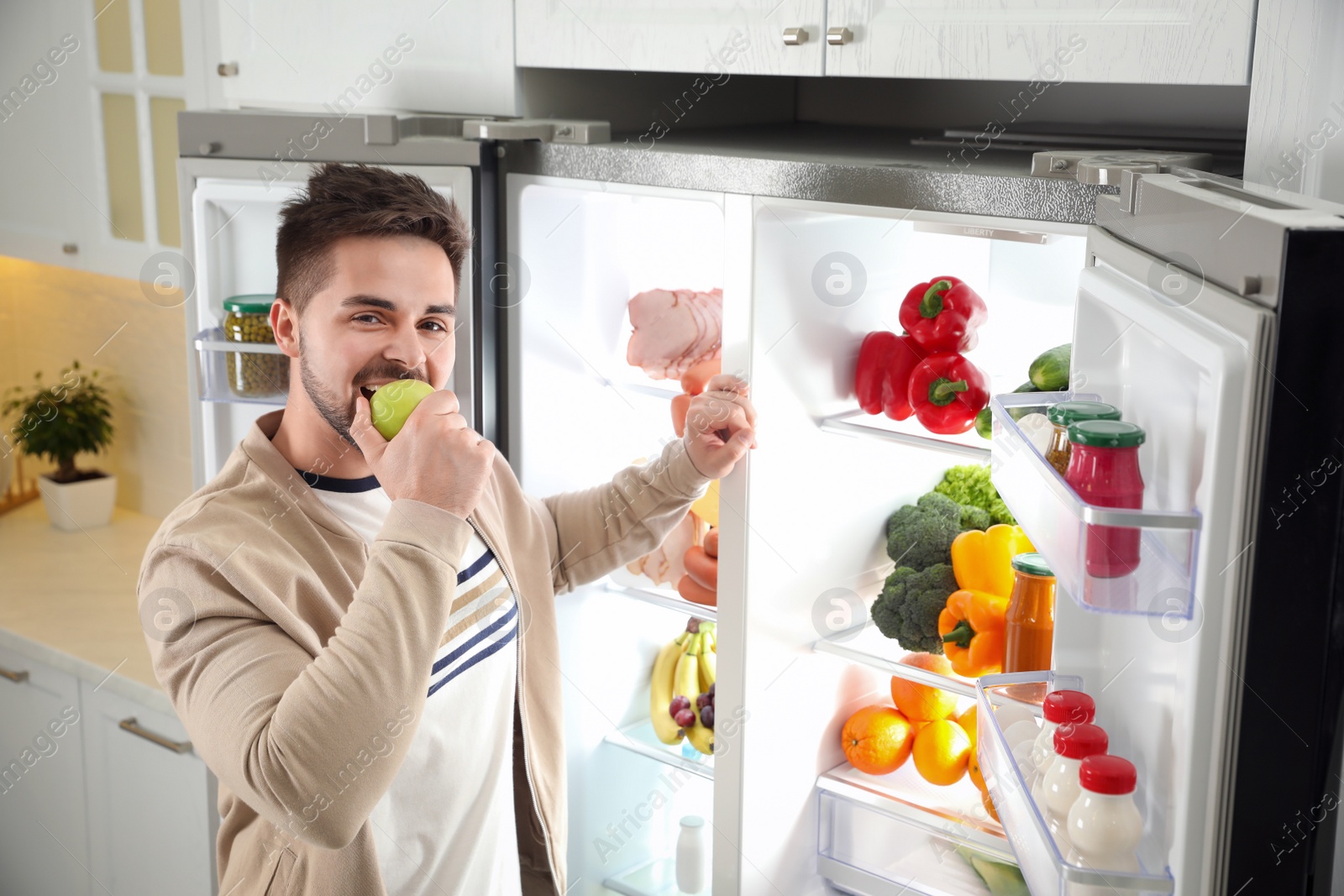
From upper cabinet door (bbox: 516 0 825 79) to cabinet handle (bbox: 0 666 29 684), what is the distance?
1.74 m

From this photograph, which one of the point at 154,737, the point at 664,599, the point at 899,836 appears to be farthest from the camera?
the point at 154,737

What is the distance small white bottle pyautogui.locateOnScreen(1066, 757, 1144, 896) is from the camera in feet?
2.71

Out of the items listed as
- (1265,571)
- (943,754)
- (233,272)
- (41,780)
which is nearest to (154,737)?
(41,780)

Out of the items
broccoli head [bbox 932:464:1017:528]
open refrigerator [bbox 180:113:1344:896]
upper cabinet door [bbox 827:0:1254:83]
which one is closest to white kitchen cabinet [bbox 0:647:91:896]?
open refrigerator [bbox 180:113:1344:896]

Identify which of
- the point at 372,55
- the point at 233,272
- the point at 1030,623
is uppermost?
the point at 372,55

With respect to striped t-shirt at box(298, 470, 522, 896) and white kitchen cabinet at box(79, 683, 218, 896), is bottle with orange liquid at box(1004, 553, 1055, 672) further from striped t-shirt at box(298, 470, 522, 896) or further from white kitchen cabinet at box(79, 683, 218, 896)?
white kitchen cabinet at box(79, 683, 218, 896)

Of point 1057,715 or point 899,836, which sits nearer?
point 1057,715

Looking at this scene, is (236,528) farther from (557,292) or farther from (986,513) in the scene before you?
(986,513)

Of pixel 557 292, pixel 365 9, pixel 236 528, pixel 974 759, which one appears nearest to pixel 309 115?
pixel 365 9

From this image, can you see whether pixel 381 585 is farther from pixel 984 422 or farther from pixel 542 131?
pixel 984 422

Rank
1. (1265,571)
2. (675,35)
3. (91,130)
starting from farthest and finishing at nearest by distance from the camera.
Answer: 1. (91,130)
2. (675,35)
3. (1265,571)

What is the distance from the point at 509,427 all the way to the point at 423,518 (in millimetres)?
548

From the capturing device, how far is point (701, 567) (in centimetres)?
170

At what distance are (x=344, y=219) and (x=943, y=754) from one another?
102cm
